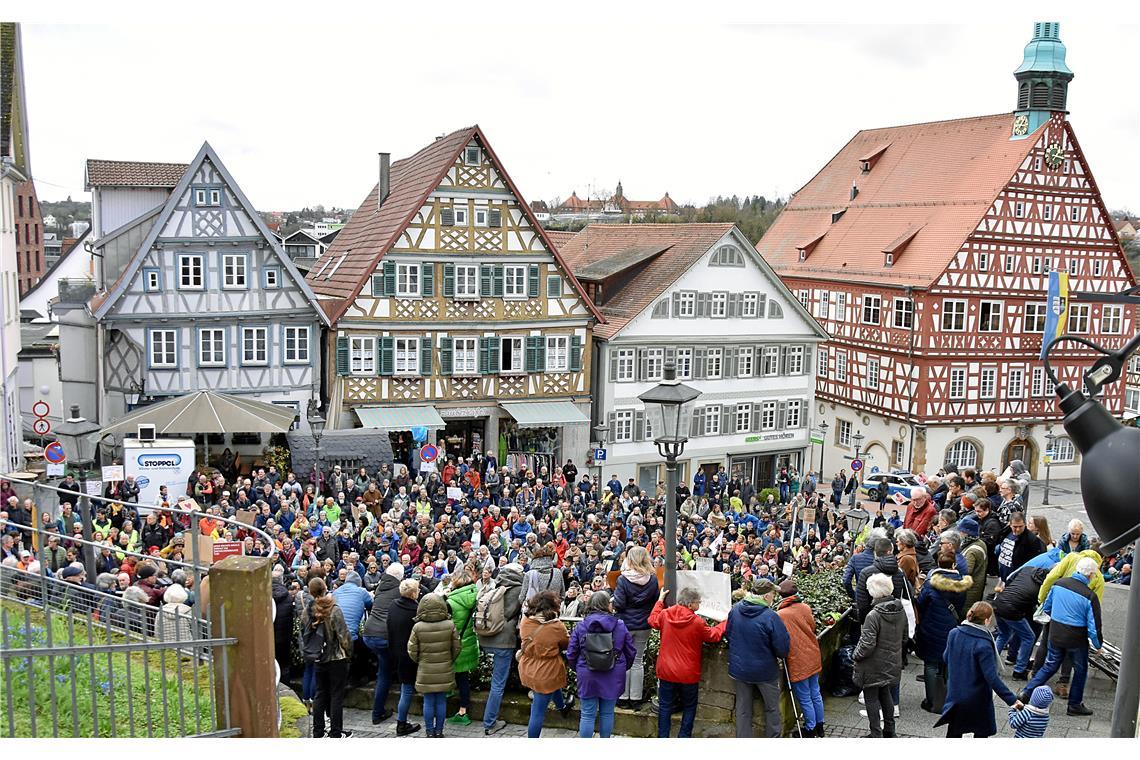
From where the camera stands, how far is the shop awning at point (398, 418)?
84.1 ft

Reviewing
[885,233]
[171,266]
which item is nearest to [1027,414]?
[885,233]

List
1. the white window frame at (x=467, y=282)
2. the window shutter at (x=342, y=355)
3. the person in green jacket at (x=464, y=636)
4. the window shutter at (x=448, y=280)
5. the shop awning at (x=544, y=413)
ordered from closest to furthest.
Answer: the person in green jacket at (x=464, y=636)
the window shutter at (x=342, y=355)
the window shutter at (x=448, y=280)
the white window frame at (x=467, y=282)
the shop awning at (x=544, y=413)

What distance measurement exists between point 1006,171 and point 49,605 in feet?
110

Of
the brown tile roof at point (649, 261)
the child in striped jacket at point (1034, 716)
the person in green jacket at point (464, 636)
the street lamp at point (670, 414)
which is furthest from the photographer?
the brown tile roof at point (649, 261)

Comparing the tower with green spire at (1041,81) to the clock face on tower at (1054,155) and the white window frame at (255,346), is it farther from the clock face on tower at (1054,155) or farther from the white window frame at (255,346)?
the white window frame at (255,346)

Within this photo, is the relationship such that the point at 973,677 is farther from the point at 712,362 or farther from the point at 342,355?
the point at 712,362

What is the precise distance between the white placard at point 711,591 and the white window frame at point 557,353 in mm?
19775

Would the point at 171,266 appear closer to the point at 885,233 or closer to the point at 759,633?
the point at 759,633

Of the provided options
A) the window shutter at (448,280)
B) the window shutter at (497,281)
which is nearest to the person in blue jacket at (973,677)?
the window shutter at (448,280)

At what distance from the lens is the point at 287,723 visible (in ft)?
22.2

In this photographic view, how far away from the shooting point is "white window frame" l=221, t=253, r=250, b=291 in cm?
2502

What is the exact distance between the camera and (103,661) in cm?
579

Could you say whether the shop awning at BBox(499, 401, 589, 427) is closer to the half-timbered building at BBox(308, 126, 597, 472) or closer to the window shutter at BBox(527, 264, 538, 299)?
the half-timbered building at BBox(308, 126, 597, 472)

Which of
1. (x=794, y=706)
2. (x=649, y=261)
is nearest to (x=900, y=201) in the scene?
(x=649, y=261)
